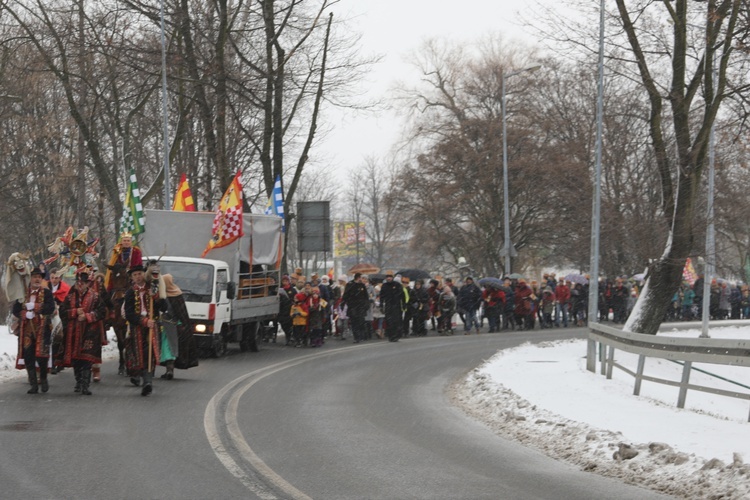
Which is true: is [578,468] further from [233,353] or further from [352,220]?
[352,220]

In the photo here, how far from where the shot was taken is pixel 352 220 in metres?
94.0

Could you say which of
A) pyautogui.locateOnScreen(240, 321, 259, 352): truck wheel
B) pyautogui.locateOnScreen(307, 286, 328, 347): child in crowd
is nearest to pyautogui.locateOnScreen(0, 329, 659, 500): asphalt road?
pyautogui.locateOnScreen(240, 321, 259, 352): truck wheel

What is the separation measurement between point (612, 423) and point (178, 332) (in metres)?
7.11

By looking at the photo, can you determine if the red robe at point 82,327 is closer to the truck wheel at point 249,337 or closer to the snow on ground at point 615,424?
the snow on ground at point 615,424

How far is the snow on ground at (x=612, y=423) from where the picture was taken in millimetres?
8656

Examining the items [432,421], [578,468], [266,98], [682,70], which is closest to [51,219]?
[266,98]

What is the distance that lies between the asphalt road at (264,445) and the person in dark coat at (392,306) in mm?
10384

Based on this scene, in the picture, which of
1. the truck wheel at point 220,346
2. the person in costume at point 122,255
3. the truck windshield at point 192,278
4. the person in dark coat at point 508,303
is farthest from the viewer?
the person in dark coat at point 508,303

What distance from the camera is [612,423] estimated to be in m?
11.6

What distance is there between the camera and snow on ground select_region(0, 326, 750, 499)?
8.66m

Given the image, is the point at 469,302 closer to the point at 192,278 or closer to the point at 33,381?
the point at 192,278

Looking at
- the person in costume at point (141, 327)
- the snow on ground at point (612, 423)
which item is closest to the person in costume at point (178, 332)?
the person in costume at point (141, 327)

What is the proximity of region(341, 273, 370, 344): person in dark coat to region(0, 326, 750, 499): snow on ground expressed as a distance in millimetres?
7752

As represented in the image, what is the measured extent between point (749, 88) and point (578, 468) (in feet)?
41.6
